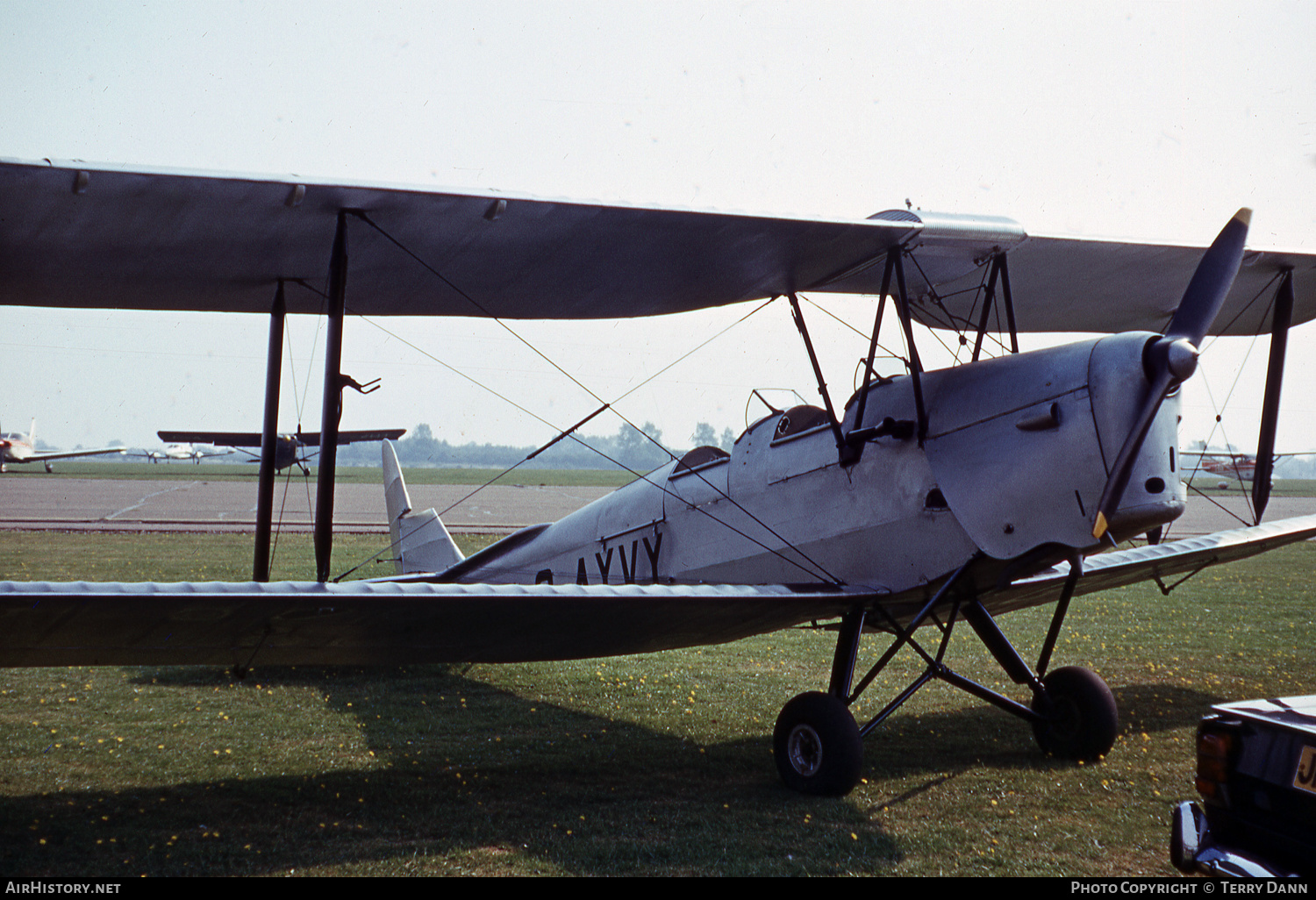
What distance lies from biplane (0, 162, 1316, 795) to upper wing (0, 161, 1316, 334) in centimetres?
2

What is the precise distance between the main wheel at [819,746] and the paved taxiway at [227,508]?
Result: 1293cm

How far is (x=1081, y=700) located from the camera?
5898mm

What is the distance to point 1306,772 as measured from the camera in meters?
2.69

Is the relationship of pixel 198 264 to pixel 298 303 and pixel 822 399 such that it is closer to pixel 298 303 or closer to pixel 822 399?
pixel 298 303

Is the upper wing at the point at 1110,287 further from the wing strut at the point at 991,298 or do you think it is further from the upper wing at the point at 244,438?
the upper wing at the point at 244,438

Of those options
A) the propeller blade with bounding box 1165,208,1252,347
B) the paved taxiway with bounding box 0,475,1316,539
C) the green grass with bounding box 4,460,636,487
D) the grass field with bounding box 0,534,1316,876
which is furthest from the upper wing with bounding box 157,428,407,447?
the propeller blade with bounding box 1165,208,1252,347

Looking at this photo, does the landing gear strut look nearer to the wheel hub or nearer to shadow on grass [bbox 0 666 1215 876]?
the wheel hub

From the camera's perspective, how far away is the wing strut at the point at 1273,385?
7.06 meters

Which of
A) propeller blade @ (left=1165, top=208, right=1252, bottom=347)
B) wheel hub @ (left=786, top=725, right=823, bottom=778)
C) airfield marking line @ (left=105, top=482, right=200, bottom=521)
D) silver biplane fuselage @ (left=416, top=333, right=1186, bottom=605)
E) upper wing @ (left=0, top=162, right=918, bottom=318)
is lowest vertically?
wheel hub @ (left=786, top=725, right=823, bottom=778)

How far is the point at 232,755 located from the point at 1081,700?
533cm

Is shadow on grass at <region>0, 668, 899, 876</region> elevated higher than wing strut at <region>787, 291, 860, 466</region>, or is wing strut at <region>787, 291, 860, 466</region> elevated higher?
wing strut at <region>787, 291, 860, 466</region>

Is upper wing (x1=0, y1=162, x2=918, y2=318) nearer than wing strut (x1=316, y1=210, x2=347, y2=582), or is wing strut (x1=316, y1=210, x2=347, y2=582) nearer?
upper wing (x1=0, y1=162, x2=918, y2=318)

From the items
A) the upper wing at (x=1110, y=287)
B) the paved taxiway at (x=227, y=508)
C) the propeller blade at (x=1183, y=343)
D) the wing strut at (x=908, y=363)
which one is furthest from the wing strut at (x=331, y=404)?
the paved taxiway at (x=227, y=508)

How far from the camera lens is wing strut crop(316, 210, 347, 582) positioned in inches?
199
